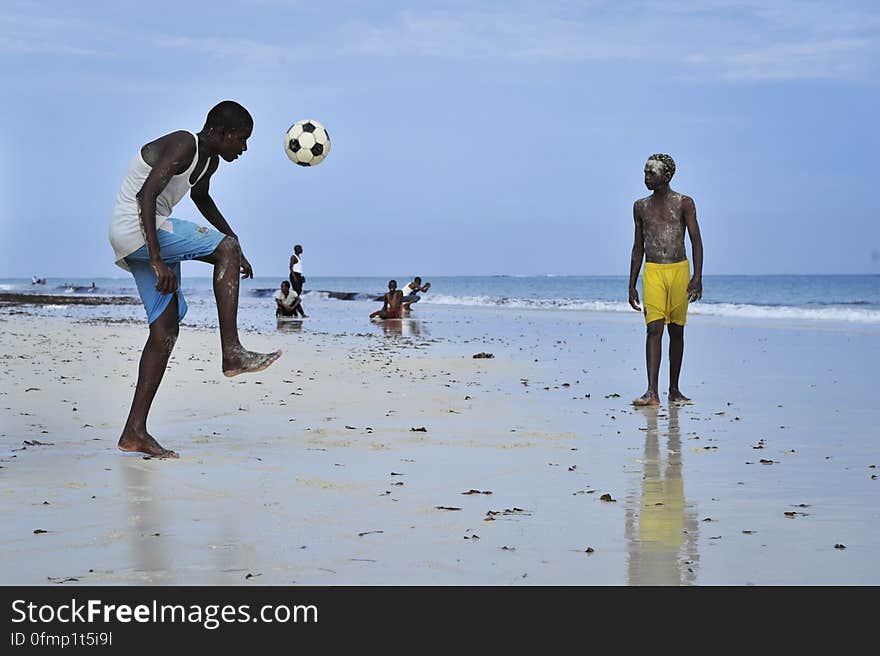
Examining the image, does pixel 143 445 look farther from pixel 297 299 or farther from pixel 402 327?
pixel 297 299

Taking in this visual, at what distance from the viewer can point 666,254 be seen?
352 inches

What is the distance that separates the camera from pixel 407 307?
25703 millimetres

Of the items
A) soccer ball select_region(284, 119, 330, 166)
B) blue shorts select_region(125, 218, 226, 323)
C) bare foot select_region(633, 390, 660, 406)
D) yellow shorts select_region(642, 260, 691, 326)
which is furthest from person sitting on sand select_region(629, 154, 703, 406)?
blue shorts select_region(125, 218, 226, 323)

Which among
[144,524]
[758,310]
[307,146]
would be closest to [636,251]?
[307,146]

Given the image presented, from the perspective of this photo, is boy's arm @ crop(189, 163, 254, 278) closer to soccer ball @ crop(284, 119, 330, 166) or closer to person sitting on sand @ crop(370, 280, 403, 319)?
soccer ball @ crop(284, 119, 330, 166)

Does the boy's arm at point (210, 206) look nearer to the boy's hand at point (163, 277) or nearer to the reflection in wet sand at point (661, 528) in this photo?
the boy's hand at point (163, 277)

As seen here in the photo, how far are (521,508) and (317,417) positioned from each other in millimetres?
3167

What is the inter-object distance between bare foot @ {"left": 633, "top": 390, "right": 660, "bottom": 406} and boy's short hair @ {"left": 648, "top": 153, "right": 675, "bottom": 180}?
1.85m

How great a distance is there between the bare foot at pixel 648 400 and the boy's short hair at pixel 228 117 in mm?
4004

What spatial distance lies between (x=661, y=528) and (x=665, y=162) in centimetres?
512

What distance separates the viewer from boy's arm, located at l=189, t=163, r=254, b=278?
19.7ft

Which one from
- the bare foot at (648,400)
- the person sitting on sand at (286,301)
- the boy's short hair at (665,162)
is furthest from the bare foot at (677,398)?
the person sitting on sand at (286,301)
